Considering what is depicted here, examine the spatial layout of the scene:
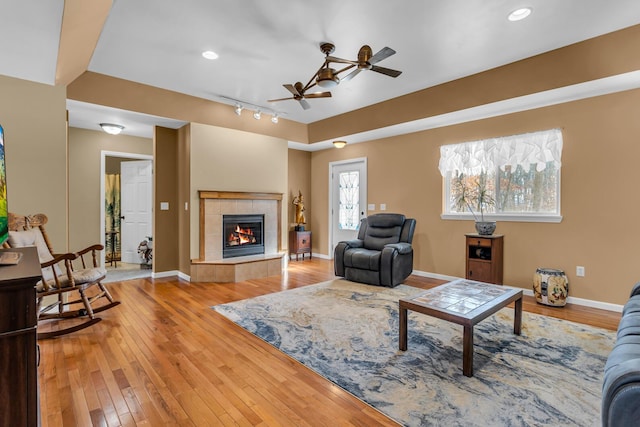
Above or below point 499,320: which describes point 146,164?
above

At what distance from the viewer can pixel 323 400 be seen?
6.15 ft

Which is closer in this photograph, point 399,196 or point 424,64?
point 424,64

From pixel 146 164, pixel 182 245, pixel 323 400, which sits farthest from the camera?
pixel 146 164

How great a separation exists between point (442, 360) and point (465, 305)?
1.46 ft

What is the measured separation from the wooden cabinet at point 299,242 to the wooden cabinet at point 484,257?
3.32 m

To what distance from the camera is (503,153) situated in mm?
4227

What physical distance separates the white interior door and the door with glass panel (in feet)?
11.9

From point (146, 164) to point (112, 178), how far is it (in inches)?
39.4

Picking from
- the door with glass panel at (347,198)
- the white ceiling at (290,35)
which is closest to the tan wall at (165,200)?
the white ceiling at (290,35)

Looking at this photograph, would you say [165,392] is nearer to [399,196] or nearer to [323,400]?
[323,400]

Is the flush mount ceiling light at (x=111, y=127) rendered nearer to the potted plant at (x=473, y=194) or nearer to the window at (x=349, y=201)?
the window at (x=349, y=201)

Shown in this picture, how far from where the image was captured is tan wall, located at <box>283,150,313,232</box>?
6777 millimetres

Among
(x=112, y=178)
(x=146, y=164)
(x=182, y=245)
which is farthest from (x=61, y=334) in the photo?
(x=112, y=178)

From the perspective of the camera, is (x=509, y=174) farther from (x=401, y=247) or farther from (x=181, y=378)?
(x=181, y=378)
